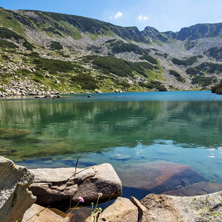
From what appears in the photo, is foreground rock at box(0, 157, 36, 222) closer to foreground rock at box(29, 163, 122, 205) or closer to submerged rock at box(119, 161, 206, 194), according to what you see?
foreground rock at box(29, 163, 122, 205)

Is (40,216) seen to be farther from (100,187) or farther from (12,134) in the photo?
(12,134)

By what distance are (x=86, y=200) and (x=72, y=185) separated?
0.98 meters

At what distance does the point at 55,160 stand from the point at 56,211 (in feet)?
22.0

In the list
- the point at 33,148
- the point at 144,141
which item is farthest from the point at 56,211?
the point at 144,141

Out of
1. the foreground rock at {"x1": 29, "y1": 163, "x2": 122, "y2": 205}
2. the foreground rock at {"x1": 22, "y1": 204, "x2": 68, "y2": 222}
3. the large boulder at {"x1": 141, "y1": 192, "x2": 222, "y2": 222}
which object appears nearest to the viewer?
the large boulder at {"x1": 141, "y1": 192, "x2": 222, "y2": 222}

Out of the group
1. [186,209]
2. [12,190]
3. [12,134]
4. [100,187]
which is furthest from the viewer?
[12,134]

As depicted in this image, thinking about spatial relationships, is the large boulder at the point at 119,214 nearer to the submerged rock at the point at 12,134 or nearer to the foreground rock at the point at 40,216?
the foreground rock at the point at 40,216

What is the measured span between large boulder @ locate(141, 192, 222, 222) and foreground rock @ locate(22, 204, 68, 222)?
11.1ft

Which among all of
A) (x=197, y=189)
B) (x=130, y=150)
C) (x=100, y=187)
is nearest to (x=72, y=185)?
(x=100, y=187)

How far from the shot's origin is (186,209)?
5.78 metres

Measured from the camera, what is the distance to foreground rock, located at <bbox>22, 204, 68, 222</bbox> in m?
6.40

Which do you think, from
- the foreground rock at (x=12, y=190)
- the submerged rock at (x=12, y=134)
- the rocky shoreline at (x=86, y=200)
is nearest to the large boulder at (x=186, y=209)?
the rocky shoreline at (x=86, y=200)

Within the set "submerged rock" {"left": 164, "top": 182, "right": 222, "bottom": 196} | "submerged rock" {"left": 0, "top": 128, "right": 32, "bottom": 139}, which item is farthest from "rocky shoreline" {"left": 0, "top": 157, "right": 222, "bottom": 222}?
"submerged rock" {"left": 0, "top": 128, "right": 32, "bottom": 139}

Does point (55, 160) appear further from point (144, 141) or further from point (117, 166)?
point (144, 141)
